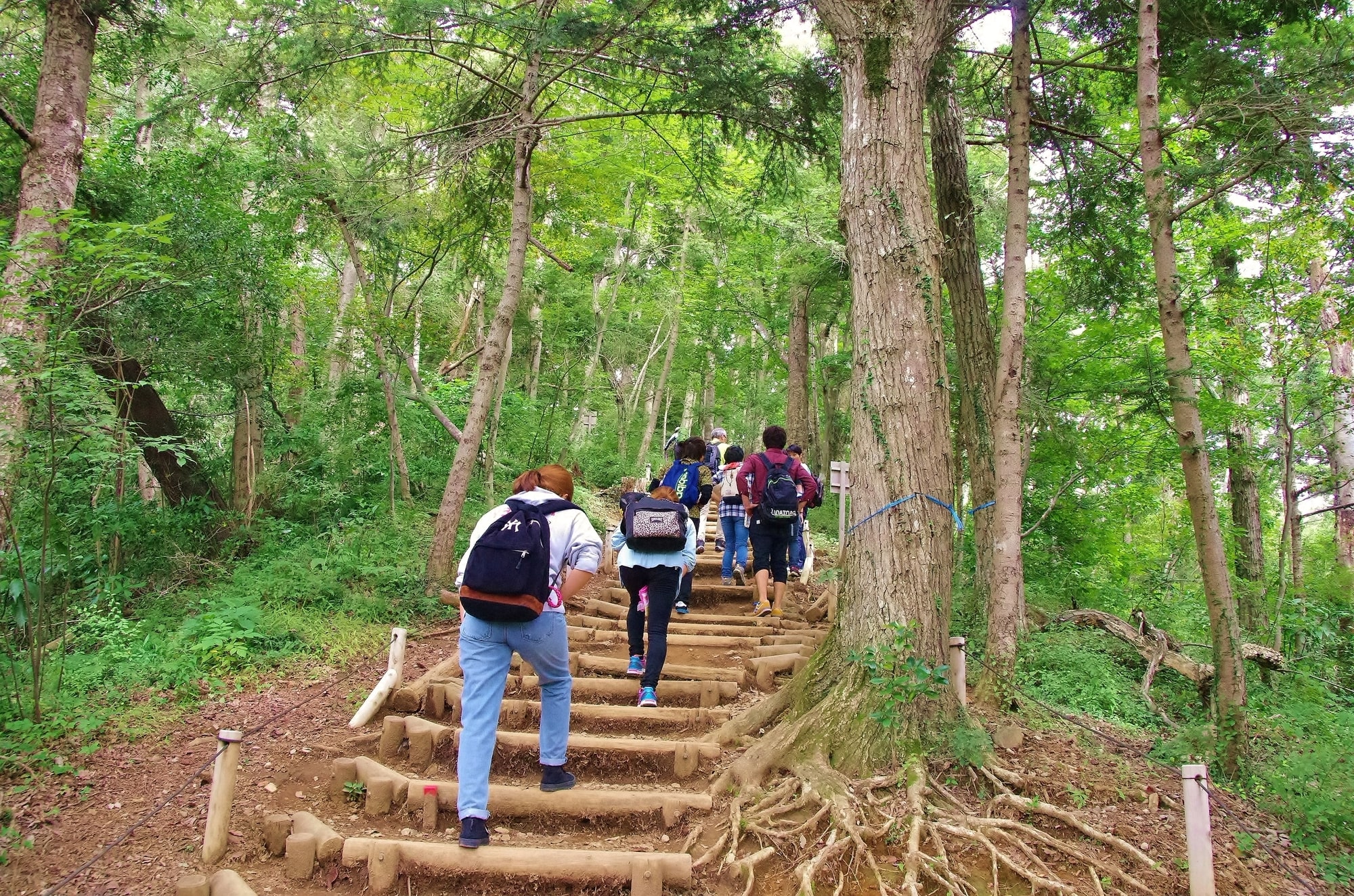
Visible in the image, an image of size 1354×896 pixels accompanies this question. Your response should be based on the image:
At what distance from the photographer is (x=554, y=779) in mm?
4188

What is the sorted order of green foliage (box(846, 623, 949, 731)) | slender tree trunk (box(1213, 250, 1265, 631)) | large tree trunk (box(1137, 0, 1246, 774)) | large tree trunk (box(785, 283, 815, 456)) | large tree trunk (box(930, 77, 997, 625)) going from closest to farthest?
green foliage (box(846, 623, 949, 731)), large tree trunk (box(1137, 0, 1246, 774)), large tree trunk (box(930, 77, 997, 625)), slender tree trunk (box(1213, 250, 1265, 631)), large tree trunk (box(785, 283, 815, 456))

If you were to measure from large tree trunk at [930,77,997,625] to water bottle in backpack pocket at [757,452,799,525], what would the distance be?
2244 mm

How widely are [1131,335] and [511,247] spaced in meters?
9.17

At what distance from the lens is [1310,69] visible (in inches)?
215

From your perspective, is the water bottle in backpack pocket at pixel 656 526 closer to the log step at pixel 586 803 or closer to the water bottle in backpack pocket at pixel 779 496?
the log step at pixel 586 803

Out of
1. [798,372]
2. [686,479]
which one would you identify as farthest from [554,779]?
[798,372]

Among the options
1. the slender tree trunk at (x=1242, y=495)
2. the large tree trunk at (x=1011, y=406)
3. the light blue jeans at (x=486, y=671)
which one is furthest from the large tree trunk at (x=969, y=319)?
the light blue jeans at (x=486, y=671)

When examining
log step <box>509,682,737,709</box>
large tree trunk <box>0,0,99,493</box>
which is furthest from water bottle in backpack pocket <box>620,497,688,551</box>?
large tree trunk <box>0,0,99,493</box>

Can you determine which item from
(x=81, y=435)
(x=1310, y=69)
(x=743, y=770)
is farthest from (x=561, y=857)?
(x=1310, y=69)

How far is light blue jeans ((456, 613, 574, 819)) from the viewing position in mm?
3762

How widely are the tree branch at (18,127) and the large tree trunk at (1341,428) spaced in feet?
45.8

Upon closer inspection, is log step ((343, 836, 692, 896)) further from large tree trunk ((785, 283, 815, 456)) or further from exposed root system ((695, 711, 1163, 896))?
large tree trunk ((785, 283, 815, 456))

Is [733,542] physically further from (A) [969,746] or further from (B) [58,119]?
(B) [58,119]

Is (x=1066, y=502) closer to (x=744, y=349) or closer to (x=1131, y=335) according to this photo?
(x=1131, y=335)
